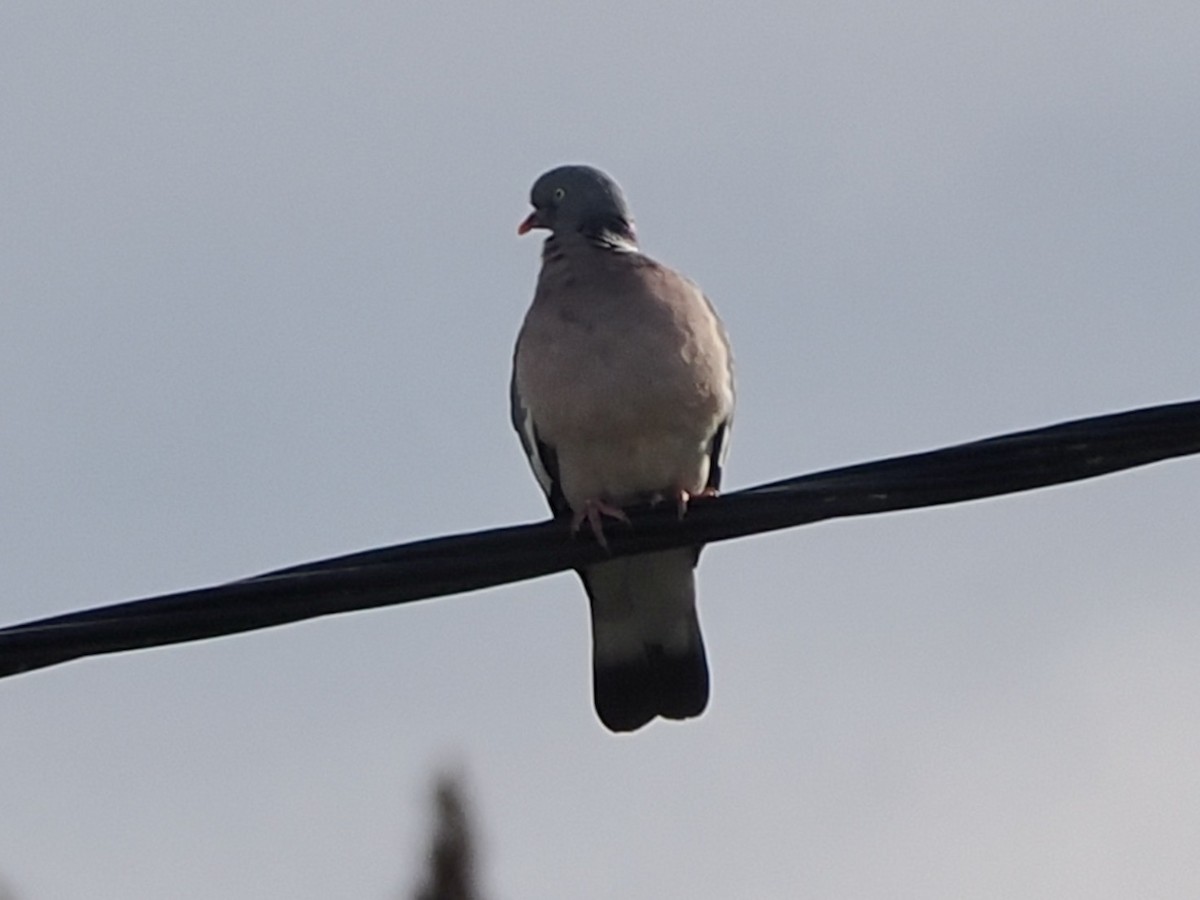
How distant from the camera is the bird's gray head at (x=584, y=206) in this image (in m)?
6.69

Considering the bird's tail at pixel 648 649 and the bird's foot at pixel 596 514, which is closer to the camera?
the bird's foot at pixel 596 514

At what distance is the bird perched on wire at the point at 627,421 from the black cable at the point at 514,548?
119 cm

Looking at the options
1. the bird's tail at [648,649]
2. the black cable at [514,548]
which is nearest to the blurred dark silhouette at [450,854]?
the bird's tail at [648,649]

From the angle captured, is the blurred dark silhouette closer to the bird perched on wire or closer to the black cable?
the bird perched on wire

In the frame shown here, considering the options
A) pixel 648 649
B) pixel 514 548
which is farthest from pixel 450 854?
pixel 514 548

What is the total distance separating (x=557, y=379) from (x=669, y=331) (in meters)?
0.27

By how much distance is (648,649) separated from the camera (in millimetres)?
6383

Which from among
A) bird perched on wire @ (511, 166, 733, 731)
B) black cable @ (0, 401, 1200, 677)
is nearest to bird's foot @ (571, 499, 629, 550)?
bird perched on wire @ (511, 166, 733, 731)

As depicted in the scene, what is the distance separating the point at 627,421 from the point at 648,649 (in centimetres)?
74

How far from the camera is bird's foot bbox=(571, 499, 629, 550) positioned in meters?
5.06

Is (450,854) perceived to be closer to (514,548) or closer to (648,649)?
(648,649)

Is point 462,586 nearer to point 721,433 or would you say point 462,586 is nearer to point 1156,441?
point 1156,441

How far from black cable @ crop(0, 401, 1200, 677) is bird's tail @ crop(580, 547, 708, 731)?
206cm

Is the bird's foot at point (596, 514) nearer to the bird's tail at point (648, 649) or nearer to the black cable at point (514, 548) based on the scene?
the bird's tail at point (648, 649)
